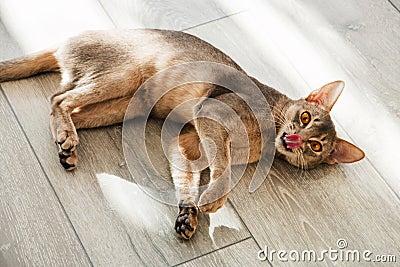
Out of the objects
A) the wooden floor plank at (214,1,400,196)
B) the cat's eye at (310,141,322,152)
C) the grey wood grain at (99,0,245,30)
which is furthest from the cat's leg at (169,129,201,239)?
the grey wood grain at (99,0,245,30)

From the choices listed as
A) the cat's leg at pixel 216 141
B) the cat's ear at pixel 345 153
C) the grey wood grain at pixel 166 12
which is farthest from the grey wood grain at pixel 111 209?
the grey wood grain at pixel 166 12

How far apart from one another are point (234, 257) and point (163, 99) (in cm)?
61

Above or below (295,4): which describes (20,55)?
below

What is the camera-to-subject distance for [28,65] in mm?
2506

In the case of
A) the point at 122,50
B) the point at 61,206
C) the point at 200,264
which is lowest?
the point at 61,206

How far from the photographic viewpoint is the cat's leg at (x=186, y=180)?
217cm

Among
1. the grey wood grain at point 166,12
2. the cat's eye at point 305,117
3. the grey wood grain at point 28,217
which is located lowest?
the grey wood grain at point 28,217

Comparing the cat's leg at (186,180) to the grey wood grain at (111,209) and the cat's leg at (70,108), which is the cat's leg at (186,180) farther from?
the cat's leg at (70,108)

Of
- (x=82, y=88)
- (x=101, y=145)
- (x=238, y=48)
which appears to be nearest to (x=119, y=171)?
(x=101, y=145)

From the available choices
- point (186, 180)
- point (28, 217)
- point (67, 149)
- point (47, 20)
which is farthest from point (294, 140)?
point (47, 20)

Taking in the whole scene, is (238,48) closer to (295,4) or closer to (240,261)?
(295,4)

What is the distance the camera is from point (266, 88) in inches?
96.9

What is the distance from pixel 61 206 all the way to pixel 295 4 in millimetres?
1410

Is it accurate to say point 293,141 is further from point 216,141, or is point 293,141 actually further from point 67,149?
point 67,149
